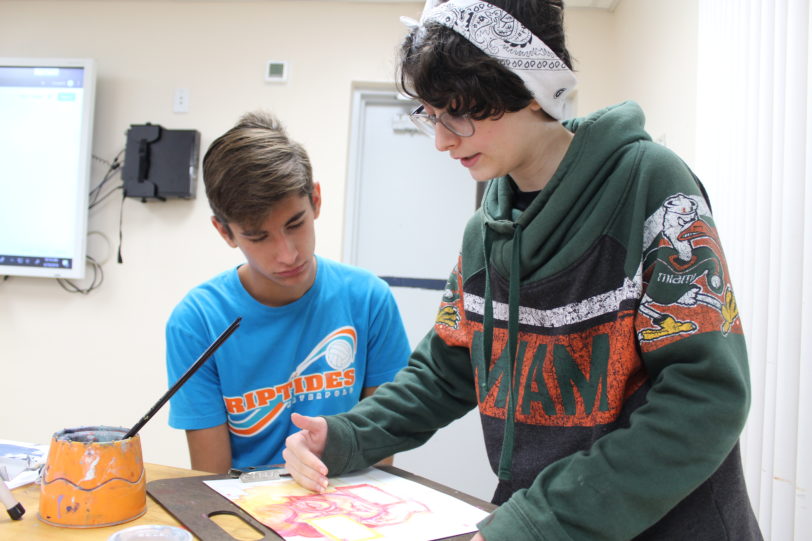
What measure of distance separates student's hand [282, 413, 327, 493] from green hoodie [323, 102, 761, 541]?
0.7 inches

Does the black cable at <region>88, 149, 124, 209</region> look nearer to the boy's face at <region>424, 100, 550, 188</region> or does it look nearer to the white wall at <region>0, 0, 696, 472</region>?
the white wall at <region>0, 0, 696, 472</region>

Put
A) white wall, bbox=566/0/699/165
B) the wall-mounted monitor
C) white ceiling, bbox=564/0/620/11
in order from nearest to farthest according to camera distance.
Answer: white wall, bbox=566/0/699/165 < white ceiling, bbox=564/0/620/11 < the wall-mounted monitor

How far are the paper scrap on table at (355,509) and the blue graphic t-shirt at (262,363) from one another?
0.39 meters

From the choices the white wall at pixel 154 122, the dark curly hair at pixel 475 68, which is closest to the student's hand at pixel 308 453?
the dark curly hair at pixel 475 68

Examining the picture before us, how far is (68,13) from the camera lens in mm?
2865

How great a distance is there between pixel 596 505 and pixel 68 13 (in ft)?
10.5

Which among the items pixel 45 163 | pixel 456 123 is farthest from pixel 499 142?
pixel 45 163

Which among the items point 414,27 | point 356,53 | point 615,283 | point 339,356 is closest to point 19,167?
point 356,53

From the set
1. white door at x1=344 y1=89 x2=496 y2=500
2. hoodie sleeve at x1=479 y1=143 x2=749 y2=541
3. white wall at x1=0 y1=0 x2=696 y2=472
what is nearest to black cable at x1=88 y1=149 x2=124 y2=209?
white wall at x1=0 y1=0 x2=696 y2=472

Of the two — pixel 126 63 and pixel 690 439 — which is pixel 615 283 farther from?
pixel 126 63

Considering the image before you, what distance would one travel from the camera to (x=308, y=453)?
845 mm

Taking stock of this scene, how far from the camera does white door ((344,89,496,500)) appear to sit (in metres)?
2.75

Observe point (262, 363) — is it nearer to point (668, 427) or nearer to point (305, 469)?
point (305, 469)

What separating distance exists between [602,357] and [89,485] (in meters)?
0.60
